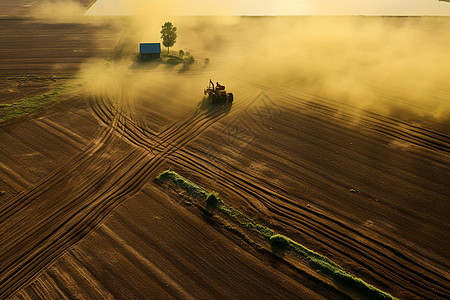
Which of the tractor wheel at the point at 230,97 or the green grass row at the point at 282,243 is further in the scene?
the tractor wheel at the point at 230,97

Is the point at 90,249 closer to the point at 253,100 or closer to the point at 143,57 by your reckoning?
the point at 253,100

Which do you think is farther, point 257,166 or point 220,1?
point 220,1

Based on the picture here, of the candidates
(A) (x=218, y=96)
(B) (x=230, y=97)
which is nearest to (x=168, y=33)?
(A) (x=218, y=96)

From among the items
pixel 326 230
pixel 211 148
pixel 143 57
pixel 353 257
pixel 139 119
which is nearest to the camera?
pixel 353 257

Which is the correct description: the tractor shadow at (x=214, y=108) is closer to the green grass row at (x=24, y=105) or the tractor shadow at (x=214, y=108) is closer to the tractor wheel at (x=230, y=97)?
the tractor wheel at (x=230, y=97)

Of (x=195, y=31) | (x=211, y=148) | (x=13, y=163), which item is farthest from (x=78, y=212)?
(x=195, y=31)

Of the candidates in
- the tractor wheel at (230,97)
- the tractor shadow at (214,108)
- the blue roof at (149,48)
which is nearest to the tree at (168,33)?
the blue roof at (149,48)
